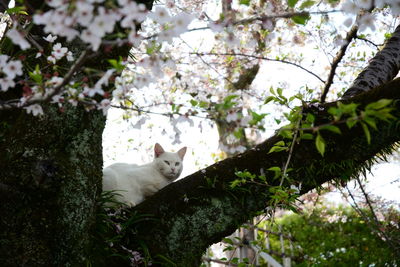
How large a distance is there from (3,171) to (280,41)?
4.88 m

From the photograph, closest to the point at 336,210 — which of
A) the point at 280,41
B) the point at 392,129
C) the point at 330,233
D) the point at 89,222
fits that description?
the point at 330,233

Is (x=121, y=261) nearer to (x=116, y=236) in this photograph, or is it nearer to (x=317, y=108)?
(x=116, y=236)

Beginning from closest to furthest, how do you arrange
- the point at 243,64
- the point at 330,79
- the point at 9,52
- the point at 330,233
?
1. the point at 9,52
2. the point at 330,79
3. the point at 243,64
4. the point at 330,233

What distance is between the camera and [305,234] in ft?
28.0

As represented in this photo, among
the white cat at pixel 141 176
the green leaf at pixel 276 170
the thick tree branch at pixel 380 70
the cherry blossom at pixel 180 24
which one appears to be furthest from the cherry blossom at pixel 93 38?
the thick tree branch at pixel 380 70

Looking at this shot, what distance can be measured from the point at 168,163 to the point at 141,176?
1.59ft

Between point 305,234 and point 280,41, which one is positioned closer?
point 280,41

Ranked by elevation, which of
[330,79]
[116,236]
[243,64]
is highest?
[243,64]

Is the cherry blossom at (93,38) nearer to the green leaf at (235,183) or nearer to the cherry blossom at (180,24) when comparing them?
the cherry blossom at (180,24)

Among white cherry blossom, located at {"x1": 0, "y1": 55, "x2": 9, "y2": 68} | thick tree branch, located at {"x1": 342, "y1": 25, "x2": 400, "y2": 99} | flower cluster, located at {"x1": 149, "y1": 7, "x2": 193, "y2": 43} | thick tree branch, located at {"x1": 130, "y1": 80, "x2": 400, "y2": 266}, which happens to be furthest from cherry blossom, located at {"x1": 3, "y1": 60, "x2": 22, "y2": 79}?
thick tree branch, located at {"x1": 342, "y1": 25, "x2": 400, "y2": 99}

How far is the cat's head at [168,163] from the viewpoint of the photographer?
3.89m

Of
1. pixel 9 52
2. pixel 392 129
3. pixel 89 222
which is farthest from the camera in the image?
pixel 9 52

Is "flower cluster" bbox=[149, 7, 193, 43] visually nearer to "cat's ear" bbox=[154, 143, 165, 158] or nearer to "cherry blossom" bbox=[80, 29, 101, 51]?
"cherry blossom" bbox=[80, 29, 101, 51]

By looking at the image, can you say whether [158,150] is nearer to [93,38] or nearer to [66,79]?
[66,79]
